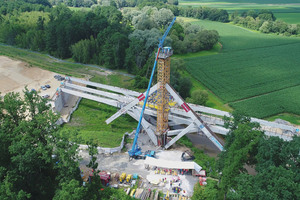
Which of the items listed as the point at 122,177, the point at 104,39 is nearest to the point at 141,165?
the point at 122,177

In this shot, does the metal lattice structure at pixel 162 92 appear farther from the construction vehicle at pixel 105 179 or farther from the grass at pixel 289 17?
the grass at pixel 289 17

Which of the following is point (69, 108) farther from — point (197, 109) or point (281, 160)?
point (281, 160)

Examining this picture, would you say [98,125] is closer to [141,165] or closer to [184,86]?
[141,165]

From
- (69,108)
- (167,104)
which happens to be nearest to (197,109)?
(167,104)

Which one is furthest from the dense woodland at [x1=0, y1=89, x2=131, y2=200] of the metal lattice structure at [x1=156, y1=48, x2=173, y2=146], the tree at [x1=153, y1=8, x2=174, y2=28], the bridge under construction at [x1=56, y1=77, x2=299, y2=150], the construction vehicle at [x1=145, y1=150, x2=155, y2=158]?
the tree at [x1=153, y1=8, x2=174, y2=28]

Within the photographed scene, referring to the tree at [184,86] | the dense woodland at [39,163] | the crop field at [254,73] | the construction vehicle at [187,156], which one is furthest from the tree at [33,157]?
the crop field at [254,73]

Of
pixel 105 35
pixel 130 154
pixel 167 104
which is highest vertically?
pixel 105 35
